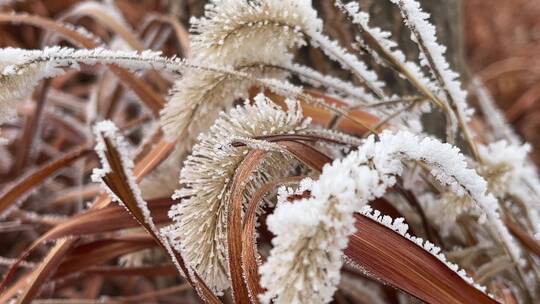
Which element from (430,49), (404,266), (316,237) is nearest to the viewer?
(316,237)

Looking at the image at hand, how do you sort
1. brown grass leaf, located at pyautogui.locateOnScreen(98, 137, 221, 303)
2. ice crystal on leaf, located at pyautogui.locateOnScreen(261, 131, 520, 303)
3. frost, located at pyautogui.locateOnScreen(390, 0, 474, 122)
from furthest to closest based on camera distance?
frost, located at pyautogui.locateOnScreen(390, 0, 474, 122) < brown grass leaf, located at pyautogui.locateOnScreen(98, 137, 221, 303) < ice crystal on leaf, located at pyautogui.locateOnScreen(261, 131, 520, 303)

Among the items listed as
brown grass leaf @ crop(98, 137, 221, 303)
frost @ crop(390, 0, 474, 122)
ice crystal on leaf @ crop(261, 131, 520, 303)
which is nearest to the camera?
ice crystal on leaf @ crop(261, 131, 520, 303)

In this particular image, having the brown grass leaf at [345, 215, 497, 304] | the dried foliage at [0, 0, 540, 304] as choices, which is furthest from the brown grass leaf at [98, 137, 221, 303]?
the brown grass leaf at [345, 215, 497, 304]

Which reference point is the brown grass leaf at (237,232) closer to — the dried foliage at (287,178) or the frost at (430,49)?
the dried foliage at (287,178)

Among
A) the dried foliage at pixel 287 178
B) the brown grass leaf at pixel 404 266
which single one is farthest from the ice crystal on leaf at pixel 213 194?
the brown grass leaf at pixel 404 266

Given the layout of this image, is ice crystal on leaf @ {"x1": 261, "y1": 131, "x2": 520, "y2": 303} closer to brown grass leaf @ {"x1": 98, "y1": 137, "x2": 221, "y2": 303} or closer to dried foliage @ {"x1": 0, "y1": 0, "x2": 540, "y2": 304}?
dried foliage @ {"x1": 0, "y1": 0, "x2": 540, "y2": 304}

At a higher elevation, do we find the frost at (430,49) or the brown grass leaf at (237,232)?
the frost at (430,49)

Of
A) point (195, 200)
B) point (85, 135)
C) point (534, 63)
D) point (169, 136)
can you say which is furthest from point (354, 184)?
point (534, 63)

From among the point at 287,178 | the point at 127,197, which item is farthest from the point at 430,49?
the point at 127,197

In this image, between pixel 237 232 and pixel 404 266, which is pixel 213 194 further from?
pixel 404 266

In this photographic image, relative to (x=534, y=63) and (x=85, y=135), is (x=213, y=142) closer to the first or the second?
(x=85, y=135)
